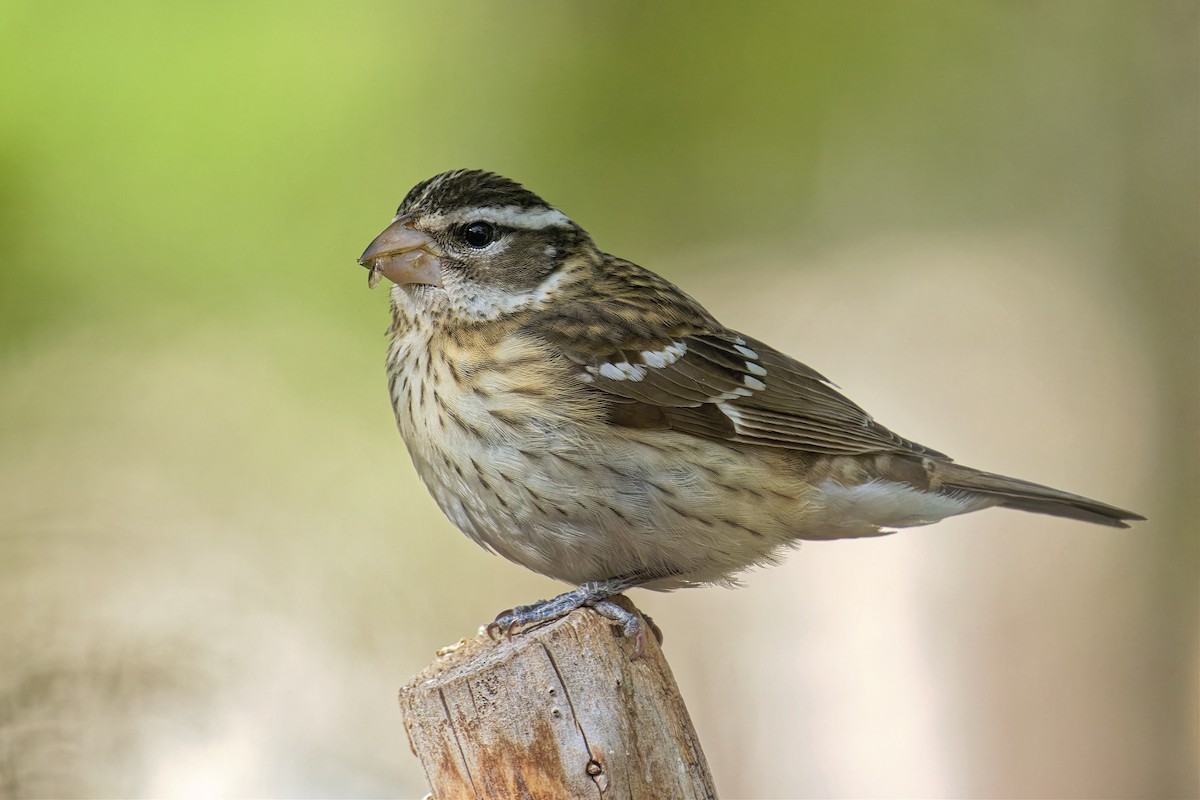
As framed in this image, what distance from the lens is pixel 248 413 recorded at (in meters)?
7.80

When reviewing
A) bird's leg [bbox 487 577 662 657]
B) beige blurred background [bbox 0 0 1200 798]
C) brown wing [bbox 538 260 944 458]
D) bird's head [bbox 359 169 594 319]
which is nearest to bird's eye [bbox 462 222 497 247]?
bird's head [bbox 359 169 594 319]

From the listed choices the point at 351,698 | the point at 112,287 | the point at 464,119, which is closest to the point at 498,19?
the point at 464,119

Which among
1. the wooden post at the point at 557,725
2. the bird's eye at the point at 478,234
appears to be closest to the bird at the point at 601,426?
the bird's eye at the point at 478,234

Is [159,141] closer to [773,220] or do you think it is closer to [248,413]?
[248,413]

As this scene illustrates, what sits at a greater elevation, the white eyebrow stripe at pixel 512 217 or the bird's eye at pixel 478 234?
the white eyebrow stripe at pixel 512 217

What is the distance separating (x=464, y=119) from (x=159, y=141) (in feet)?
5.62

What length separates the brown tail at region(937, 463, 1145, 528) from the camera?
444 centimetres

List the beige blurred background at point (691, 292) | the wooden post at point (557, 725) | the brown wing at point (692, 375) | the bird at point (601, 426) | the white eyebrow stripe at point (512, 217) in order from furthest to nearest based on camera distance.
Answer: the beige blurred background at point (691, 292), the white eyebrow stripe at point (512, 217), the brown wing at point (692, 375), the bird at point (601, 426), the wooden post at point (557, 725)

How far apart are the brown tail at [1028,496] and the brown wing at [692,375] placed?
13 centimetres

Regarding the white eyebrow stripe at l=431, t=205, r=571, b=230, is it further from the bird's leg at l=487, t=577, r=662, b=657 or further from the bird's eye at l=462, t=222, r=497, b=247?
the bird's leg at l=487, t=577, r=662, b=657

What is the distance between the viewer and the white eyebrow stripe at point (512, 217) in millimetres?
4234

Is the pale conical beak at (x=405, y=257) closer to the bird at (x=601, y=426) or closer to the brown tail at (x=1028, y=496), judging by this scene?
the bird at (x=601, y=426)

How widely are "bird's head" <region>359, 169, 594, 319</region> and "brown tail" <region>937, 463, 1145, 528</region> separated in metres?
1.66

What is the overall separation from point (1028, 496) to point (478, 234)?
85.2 inches
